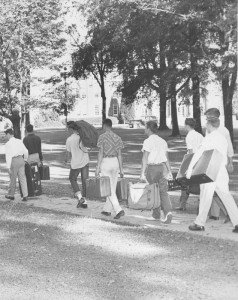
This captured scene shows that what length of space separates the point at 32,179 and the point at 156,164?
431 cm

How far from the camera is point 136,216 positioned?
10.2 meters

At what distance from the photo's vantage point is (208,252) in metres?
7.25

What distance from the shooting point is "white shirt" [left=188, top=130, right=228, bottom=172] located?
821 centimetres

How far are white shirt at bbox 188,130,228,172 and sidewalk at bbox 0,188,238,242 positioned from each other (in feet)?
3.35

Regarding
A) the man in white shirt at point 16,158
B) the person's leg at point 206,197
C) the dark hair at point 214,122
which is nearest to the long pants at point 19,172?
the man in white shirt at point 16,158

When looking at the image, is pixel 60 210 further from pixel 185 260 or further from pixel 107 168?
pixel 185 260

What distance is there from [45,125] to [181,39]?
53708 mm

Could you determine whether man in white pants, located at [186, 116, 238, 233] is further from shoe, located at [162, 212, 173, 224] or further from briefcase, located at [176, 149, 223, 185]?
shoe, located at [162, 212, 173, 224]

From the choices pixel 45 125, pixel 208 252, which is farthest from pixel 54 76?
pixel 45 125

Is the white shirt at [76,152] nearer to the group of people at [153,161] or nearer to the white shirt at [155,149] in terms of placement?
the group of people at [153,161]

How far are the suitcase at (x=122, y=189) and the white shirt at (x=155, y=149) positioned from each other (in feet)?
4.57

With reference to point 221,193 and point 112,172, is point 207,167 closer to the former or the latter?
point 221,193

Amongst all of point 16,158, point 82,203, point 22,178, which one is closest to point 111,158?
point 82,203

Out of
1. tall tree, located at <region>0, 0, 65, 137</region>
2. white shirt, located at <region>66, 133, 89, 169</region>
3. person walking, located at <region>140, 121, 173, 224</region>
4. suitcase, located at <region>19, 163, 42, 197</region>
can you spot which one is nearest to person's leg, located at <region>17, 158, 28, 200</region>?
suitcase, located at <region>19, 163, 42, 197</region>
